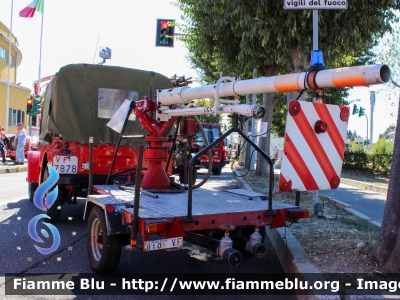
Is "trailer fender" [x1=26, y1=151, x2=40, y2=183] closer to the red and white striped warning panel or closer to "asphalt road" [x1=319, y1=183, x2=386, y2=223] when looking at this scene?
the red and white striped warning panel

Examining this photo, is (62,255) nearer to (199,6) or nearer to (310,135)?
(310,135)

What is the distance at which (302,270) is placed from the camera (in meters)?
4.30

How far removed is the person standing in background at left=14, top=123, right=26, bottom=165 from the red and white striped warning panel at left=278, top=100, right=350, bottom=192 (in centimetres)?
1775

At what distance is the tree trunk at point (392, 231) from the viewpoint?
402 cm

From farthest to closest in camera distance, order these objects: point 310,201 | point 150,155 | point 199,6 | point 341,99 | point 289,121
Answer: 1. point 341,99
2. point 199,6
3. point 310,201
4. point 150,155
5. point 289,121

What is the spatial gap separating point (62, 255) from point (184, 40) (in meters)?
9.58

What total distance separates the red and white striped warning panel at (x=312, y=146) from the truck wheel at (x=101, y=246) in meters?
1.85

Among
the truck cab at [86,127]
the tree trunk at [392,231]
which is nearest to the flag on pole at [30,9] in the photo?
the truck cab at [86,127]

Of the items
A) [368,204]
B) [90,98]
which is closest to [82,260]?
[90,98]

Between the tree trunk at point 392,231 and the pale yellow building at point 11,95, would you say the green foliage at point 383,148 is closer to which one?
the tree trunk at point 392,231

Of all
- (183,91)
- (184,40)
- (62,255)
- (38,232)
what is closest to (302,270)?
(183,91)

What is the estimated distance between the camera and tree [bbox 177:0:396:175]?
9547 mm

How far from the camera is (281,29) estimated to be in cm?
974

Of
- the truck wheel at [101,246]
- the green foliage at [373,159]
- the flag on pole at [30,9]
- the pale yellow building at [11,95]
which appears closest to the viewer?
the truck wheel at [101,246]
